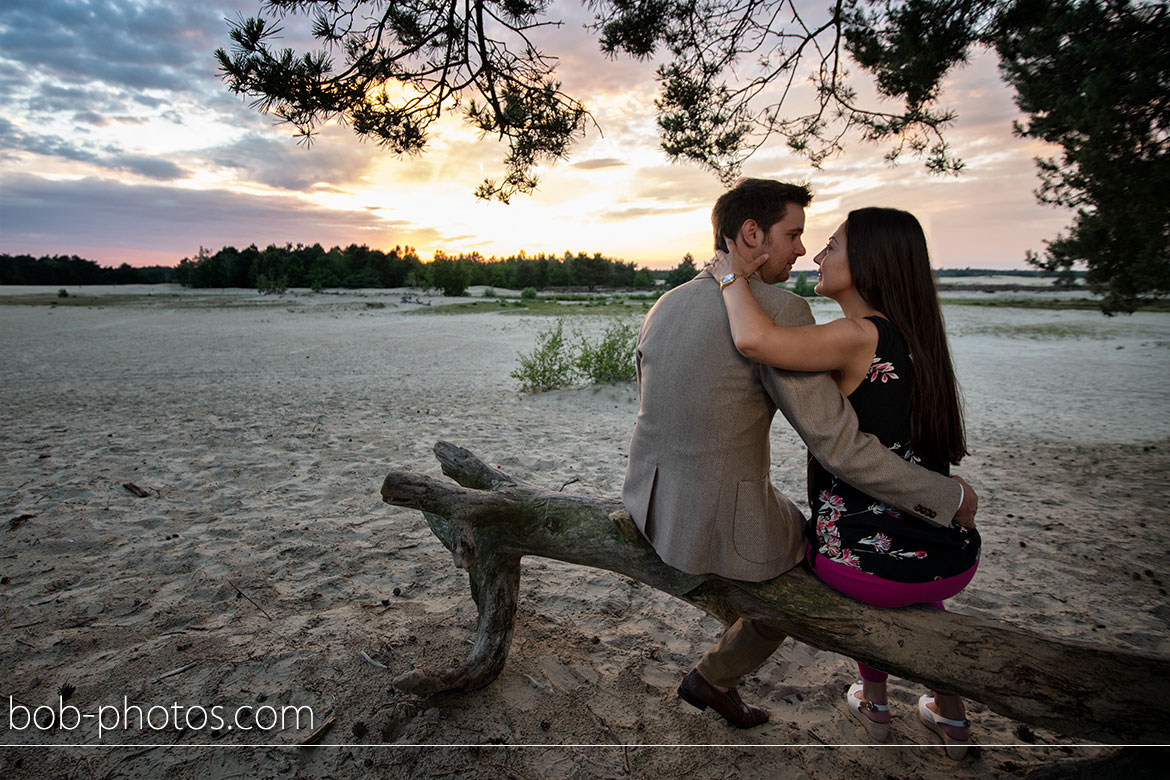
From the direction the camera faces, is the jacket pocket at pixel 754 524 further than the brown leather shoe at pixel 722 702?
No

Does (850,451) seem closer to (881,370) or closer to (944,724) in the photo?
(881,370)

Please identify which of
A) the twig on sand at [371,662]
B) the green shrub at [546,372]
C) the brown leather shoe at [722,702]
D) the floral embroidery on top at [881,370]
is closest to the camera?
the floral embroidery on top at [881,370]

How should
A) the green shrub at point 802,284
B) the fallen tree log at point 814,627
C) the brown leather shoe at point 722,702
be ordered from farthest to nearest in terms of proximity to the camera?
the green shrub at point 802,284
the brown leather shoe at point 722,702
the fallen tree log at point 814,627

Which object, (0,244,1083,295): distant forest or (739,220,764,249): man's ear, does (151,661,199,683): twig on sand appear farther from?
(0,244,1083,295): distant forest

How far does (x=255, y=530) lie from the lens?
4.16m

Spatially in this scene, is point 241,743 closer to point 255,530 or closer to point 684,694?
point 684,694

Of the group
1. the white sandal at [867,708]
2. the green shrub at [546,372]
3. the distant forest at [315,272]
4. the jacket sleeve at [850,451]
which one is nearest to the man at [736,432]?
the jacket sleeve at [850,451]

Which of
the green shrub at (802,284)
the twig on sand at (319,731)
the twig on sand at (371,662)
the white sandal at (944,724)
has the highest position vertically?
the green shrub at (802,284)

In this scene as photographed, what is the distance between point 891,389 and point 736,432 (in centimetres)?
48

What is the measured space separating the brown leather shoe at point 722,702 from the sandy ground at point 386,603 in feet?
0.18

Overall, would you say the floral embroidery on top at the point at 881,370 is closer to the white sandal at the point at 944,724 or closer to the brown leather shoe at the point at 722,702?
the brown leather shoe at the point at 722,702

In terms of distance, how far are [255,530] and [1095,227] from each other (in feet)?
24.1

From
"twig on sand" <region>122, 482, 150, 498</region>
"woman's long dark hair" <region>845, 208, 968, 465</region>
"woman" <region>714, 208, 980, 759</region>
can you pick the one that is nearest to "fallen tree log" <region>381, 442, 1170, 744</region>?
"woman" <region>714, 208, 980, 759</region>

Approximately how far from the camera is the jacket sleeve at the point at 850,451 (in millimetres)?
1795
